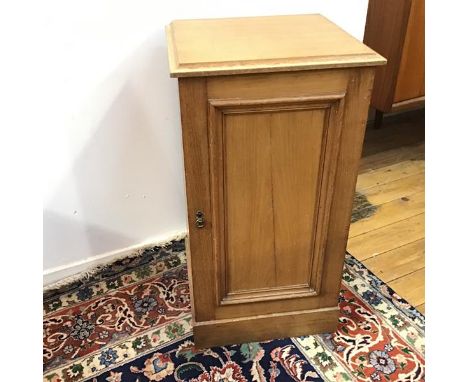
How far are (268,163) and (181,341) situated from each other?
2.26ft

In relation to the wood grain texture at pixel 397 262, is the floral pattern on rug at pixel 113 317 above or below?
above

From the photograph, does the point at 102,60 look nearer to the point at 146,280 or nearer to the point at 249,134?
the point at 249,134

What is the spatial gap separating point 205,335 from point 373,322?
22.4 inches

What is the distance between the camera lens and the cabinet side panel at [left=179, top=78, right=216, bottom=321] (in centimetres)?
101

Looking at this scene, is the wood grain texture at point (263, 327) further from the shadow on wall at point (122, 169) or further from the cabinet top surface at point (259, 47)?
the cabinet top surface at point (259, 47)

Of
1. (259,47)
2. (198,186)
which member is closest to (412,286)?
(198,186)

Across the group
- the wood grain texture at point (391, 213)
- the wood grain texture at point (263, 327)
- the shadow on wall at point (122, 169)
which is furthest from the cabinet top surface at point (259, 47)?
the wood grain texture at point (391, 213)

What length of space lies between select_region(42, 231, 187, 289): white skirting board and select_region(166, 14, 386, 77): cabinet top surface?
0.86m

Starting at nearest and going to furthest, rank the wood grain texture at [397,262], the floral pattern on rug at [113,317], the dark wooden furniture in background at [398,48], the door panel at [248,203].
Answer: the door panel at [248,203] → the floral pattern on rug at [113,317] → the wood grain texture at [397,262] → the dark wooden furniture in background at [398,48]

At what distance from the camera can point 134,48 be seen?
1.39 meters

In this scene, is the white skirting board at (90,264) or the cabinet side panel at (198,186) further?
the white skirting board at (90,264)

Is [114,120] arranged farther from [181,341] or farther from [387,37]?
[387,37]

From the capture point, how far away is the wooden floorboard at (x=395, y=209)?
5.70 ft

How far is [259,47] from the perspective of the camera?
1.06m
